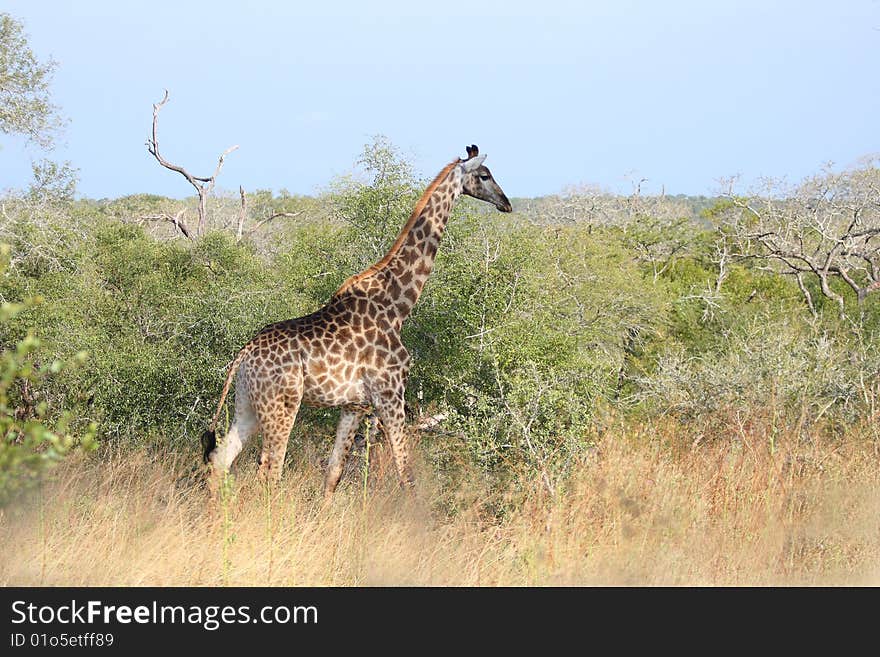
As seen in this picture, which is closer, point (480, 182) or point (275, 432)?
point (275, 432)

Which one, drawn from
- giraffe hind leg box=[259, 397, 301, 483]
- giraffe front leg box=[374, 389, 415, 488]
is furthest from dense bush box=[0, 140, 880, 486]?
giraffe hind leg box=[259, 397, 301, 483]

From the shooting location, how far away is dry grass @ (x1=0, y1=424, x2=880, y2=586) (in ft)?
18.7

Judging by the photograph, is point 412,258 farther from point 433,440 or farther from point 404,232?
point 433,440

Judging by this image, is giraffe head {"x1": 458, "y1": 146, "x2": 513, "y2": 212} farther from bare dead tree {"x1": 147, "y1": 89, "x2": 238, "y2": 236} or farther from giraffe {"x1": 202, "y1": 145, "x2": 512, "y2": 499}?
bare dead tree {"x1": 147, "y1": 89, "x2": 238, "y2": 236}

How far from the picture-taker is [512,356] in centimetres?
816

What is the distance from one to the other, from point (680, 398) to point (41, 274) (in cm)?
772

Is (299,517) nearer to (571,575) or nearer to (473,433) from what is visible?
(473,433)

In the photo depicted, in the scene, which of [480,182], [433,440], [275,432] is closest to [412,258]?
[480,182]

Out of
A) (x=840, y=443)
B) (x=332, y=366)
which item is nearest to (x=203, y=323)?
(x=332, y=366)

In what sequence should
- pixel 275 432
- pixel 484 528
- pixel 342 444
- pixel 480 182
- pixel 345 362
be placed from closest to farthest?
pixel 275 432
pixel 345 362
pixel 484 528
pixel 342 444
pixel 480 182

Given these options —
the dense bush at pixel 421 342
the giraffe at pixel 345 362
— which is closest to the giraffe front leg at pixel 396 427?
the giraffe at pixel 345 362

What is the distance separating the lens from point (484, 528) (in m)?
7.20

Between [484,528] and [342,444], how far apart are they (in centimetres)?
125

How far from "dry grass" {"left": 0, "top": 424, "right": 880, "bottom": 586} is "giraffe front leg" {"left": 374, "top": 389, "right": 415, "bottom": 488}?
18 centimetres
